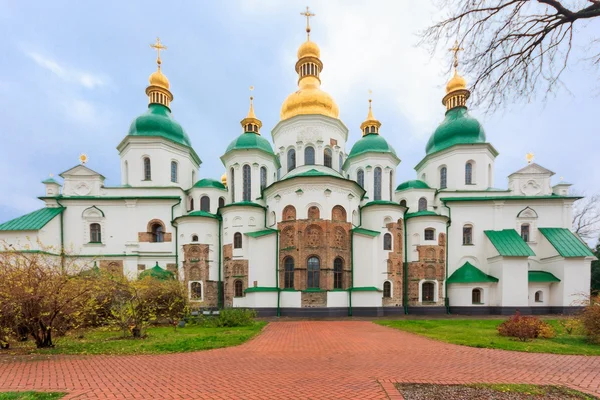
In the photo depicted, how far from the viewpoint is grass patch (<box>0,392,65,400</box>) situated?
188 inches

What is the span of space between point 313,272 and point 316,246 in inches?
70.9

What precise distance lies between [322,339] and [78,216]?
22604mm

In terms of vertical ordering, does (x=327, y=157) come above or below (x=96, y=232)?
above

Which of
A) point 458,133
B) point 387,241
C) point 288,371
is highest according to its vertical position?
point 458,133

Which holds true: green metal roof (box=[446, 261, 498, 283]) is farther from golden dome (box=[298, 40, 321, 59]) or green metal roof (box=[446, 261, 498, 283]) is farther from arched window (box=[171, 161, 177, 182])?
arched window (box=[171, 161, 177, 182])

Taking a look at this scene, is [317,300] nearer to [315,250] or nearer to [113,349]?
[315,250]

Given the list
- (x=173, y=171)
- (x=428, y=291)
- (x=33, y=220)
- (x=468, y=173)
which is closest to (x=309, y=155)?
(x=173, y=171)

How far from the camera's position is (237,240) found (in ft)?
68.5

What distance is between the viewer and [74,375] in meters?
6.16

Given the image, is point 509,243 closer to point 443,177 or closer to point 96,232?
point 443,177

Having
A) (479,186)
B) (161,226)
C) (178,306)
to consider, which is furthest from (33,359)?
(479,186)

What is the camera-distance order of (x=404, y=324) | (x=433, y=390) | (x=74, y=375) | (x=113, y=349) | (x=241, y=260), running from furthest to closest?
(x=241, y=260) → (x=404, y=324) → (x=113, y=349) → (x=74, y=375) → (x=433, y=390)

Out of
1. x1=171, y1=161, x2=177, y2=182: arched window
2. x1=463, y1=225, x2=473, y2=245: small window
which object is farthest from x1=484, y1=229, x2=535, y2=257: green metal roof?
x1=171, y1=161, x2=177, y2=182: arched window

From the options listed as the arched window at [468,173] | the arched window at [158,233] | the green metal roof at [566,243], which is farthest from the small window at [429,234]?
the arched window at [158,233]
